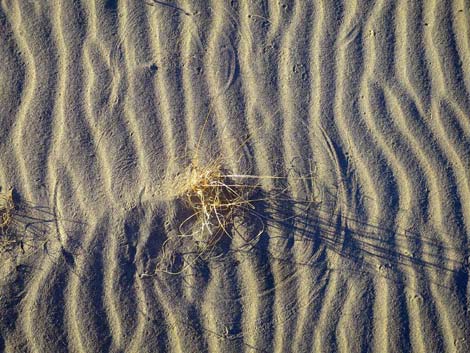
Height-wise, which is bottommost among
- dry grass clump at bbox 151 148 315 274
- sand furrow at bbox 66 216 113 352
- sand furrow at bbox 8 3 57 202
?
sand furrow at bbox 66 216 113 352

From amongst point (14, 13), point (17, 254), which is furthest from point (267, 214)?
point (14, 13)

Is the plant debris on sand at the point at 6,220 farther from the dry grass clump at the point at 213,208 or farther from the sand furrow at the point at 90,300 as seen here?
the dry grass clump at the point at 213,208

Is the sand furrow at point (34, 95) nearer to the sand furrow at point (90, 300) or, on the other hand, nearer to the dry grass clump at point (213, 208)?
the sand furrow at point (90, 300)

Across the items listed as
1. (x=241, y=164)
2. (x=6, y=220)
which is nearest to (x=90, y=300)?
(x=6, y=220)

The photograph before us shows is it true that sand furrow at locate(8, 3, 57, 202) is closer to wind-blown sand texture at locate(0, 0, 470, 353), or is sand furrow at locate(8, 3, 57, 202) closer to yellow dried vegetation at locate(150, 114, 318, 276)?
wind-blown sand texture at locate(0, 0, 470, 353)

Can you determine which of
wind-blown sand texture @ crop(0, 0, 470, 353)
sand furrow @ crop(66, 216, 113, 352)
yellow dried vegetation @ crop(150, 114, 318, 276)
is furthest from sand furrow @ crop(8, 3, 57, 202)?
yellow dried vegetation @ crop(150, 114, 318, 276)

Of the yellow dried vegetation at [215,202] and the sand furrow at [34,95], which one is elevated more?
the sand furrow at [34,95]

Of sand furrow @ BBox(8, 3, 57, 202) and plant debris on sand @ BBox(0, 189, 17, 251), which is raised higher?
sand furrow @ BBox(8, 3, 57, 202)

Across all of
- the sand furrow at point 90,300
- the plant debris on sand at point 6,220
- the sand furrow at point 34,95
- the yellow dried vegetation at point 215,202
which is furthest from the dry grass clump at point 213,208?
the plant debris on sand at point 6,220

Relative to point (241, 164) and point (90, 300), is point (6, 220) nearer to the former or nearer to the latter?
point (90, 300)

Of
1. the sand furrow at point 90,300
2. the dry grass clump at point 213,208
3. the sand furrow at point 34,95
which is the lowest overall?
the sand furrow at point 90,300
